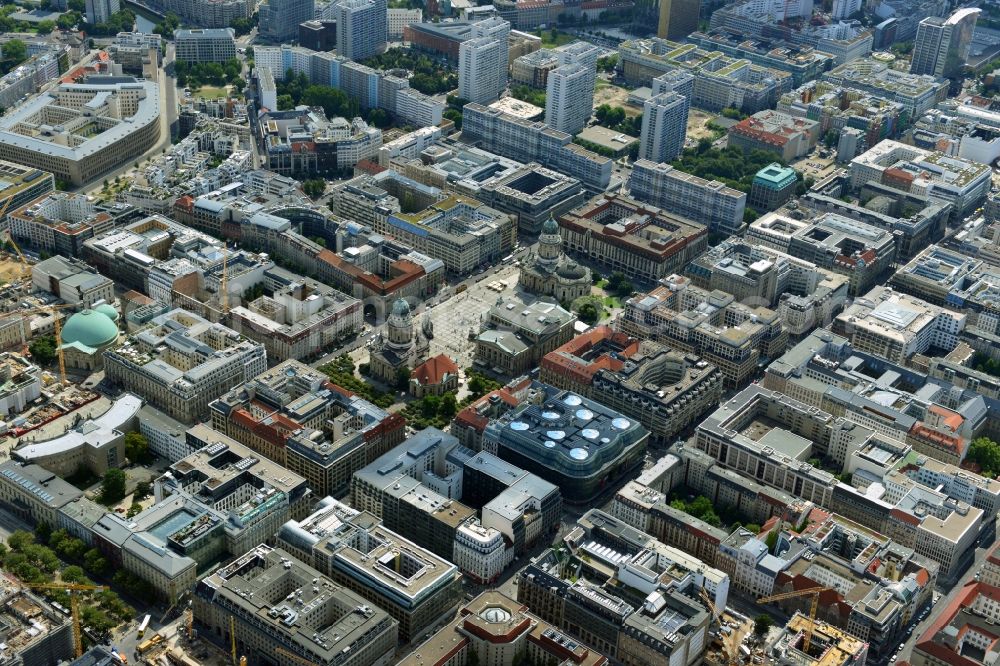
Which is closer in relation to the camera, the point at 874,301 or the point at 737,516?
the point at 737,516

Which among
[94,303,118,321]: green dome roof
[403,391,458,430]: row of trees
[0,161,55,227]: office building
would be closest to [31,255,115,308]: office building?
[94,303,118,321]: green dome roof

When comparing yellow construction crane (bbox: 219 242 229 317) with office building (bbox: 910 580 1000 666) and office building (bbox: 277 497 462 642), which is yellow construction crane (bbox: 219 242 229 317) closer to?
office building (bbox: 277 497 462 642)

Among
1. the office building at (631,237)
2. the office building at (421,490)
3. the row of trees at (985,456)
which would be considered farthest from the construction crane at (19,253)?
the row of trees at (985,456)

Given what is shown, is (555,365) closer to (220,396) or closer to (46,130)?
(220,396)

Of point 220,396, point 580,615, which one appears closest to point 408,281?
point 220,396

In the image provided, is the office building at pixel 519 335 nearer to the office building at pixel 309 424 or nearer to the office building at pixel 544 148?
the office building at pixel 309 424

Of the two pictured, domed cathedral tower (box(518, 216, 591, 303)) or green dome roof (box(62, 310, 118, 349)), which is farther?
domed cathedral tower (box(518, 216, 591, 303))
